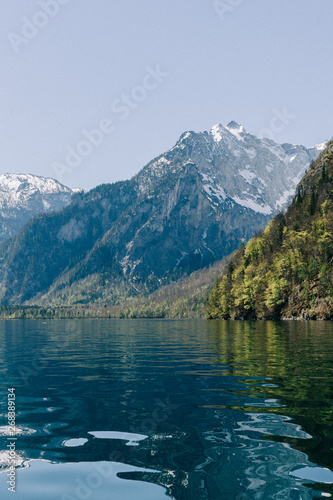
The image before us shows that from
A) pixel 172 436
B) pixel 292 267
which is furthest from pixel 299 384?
pixel 292 267

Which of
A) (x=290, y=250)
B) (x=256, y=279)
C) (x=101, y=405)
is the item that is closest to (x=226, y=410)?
(x=101, y=405)

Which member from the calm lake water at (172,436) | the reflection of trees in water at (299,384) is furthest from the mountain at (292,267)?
the calm lake water at (172,436)

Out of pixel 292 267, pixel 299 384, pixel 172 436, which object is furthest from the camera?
pixel 292 267

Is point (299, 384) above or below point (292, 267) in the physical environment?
below

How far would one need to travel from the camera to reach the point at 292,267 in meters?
112

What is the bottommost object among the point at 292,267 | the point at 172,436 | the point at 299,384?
the point at 299,384

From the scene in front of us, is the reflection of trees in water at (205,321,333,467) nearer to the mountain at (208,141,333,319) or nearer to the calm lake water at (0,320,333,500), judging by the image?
the calm lake water at (0,320,333,500)

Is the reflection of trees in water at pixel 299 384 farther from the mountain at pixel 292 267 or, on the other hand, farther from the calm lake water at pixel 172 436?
the mountain at pixel 292 267

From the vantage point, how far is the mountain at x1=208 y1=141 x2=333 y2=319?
101188 mm

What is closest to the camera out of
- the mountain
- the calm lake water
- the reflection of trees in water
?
the calm lake water

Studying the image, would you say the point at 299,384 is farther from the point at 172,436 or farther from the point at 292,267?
the point at 292,267

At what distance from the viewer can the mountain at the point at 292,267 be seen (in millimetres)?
101188

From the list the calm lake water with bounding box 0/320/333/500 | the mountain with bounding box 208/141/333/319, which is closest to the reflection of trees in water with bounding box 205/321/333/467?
the calm lake water with bounding box 0/320/333/500

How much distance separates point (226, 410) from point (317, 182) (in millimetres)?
135777
